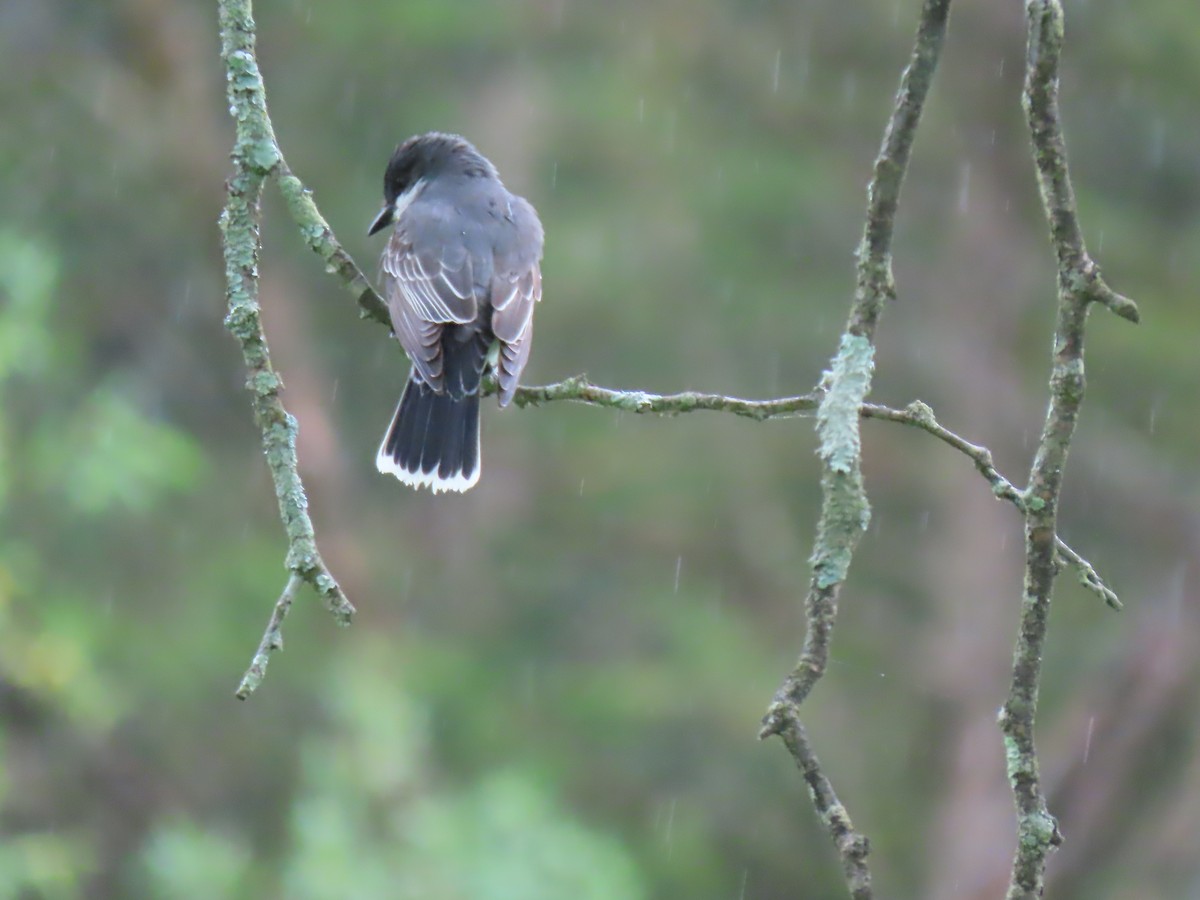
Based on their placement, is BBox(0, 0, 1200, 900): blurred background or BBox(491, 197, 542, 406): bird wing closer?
BBox(491, 197, 542, 406): bird wing

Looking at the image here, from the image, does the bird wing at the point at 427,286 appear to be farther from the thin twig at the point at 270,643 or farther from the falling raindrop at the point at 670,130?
the falling raindrop at the point at 670,130

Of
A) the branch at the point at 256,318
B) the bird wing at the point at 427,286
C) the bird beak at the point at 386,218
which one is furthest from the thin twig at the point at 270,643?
the bird beak at the point at 386,218

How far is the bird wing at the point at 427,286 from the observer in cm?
482

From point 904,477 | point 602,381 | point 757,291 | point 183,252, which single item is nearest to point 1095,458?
point 904,477

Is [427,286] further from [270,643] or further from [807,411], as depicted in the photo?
[270,643]

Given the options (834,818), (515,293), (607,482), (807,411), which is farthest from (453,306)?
(607,482)

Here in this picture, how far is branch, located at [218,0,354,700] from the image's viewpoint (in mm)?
2461

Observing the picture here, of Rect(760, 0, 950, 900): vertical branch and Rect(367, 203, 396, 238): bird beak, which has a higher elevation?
Rect(760, 0, 950, 900): vertical branch

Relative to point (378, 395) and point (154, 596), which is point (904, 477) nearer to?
point (378, 395)

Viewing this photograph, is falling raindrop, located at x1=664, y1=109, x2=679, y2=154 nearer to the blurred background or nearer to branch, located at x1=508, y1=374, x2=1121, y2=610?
the blurred background

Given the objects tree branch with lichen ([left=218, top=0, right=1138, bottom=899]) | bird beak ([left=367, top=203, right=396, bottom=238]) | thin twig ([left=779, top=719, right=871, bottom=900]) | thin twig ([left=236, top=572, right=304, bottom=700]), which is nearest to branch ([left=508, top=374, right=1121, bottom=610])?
tree branch with lichen ([left=218, top=0, right=1138, bottom=899])

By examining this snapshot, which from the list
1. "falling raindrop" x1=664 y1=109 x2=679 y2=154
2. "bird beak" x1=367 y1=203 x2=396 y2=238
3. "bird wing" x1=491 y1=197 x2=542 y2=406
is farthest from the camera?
"falling raindrop" x1=664 y1=109 x2=679 y2=154

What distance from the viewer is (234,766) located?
1073 cm

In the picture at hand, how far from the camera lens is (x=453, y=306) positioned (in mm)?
5039
